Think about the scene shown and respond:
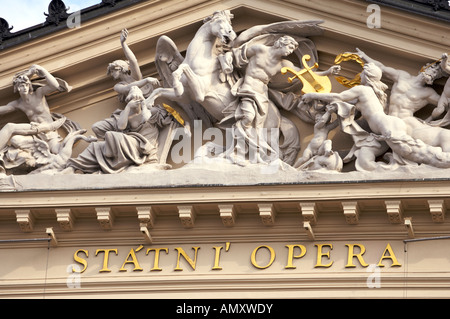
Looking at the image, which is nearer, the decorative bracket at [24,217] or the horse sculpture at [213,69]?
the decorative bracket at [24,217]

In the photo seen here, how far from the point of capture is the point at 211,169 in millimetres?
19844

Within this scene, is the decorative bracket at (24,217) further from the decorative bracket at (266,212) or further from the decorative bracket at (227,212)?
the decorative bracket at (266,212)

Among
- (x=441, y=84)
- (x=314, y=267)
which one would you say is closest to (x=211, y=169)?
(x=314, y=267)

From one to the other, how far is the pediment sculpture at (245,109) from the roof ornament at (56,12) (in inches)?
28.8

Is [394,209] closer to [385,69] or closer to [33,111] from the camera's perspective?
[385,69]

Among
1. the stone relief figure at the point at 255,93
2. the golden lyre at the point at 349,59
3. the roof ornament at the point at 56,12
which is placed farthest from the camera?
the roof ornament at the point at 56,12

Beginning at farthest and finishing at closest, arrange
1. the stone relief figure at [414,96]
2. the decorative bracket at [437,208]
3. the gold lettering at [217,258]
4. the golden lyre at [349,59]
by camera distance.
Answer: the golden lyre at [349,59], the stone relief figure at [414,96], the gold lettering at [217,258], the decorative bracket at [437,208]

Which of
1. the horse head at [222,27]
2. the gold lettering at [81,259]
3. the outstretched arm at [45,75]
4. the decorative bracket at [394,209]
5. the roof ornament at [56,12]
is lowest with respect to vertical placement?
the gold lettering at [81,259]

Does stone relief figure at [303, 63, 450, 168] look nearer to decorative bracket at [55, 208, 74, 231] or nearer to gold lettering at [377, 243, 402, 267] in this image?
gold lettering at [377, 243, 402, 267]

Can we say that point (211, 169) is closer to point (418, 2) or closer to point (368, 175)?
point (368, 175)

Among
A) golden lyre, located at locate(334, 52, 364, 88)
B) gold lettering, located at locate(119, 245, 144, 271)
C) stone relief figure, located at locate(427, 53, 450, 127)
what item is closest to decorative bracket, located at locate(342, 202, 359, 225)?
stone relief figure, located at locate(427, 53, 450, 127)

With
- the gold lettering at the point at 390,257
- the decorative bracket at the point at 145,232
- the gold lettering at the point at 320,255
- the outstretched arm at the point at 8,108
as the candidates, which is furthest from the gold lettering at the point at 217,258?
the outstretched arm at the point at 8,108

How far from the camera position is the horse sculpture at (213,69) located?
20125 millimetres
